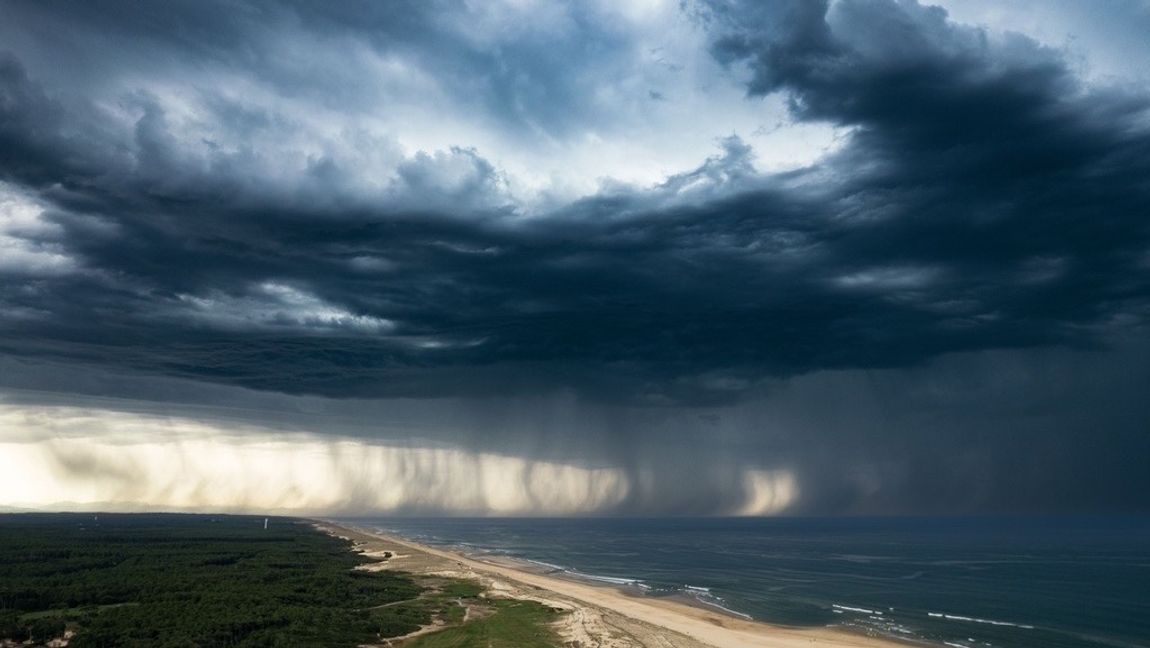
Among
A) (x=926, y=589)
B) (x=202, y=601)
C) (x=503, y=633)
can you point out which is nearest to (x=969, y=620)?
(x=926, y=589)

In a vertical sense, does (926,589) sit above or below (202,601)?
below

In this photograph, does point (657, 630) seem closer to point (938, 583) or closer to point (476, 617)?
point (476, 617)

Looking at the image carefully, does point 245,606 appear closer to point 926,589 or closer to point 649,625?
point 649,625

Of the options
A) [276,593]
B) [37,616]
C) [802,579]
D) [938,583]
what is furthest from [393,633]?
[938,583]

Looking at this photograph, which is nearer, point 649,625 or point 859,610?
point 649,625

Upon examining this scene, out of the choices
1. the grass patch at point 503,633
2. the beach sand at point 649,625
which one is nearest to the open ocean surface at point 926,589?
the beach sand at point 649,625

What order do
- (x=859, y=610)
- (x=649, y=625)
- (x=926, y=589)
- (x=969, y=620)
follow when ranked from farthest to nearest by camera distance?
(x=926, y=589), (x=859, y=610), (x=969, y=620), (x=649, y=625)
